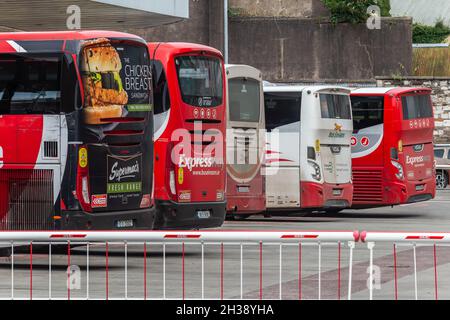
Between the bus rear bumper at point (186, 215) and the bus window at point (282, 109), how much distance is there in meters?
6.87

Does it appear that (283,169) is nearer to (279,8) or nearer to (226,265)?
(226,265)

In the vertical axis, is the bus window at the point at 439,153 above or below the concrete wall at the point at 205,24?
below

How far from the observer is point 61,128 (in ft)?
61.5

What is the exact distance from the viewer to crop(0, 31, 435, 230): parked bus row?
61.8ft

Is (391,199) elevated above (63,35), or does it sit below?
below

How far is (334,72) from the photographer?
63625mm

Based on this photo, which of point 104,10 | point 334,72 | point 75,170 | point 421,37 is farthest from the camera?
point 421,37

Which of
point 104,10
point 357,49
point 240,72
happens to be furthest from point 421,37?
point 240,72

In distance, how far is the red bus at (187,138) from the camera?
21484 mm

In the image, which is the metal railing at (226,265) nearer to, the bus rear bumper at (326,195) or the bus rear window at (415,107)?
the bus rear bumper at (326,195)

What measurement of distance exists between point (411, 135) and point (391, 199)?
156 cm

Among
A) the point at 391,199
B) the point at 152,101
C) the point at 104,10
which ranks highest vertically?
the point at 104,10

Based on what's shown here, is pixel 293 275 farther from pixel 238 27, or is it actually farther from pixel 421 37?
pixel 421 37

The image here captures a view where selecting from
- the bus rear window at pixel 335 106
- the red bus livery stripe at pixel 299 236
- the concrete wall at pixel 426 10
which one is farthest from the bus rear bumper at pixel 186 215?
the concrete wall at pixel 426 10
